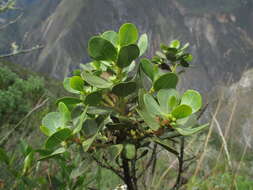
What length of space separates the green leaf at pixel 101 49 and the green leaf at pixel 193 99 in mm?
226

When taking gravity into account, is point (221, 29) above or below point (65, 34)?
below

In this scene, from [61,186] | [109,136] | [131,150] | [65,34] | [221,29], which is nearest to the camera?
[131,150]

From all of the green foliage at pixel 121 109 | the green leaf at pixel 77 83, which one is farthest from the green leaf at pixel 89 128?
the green leaf at pixel 77 83

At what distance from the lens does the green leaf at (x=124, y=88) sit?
73 centimetres

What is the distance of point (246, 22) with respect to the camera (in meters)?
122

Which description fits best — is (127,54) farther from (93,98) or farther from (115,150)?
(115,150)

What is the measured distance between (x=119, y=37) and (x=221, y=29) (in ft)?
425

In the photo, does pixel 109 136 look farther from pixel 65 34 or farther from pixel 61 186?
pixel 65 34

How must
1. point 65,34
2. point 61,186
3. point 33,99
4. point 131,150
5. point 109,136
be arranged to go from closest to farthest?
point 131,150 → point 109,136 → point 61,186 → point 33,99 → point 65,34

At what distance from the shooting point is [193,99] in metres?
0.76

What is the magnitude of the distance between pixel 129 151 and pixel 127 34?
1.03 ft

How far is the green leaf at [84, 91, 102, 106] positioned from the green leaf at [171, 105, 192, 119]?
0.20m

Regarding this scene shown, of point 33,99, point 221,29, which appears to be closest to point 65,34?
point 221,29

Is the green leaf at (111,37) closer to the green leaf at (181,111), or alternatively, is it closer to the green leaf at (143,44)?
the green leaf at (143,44)
